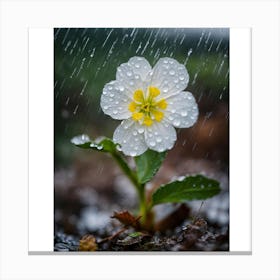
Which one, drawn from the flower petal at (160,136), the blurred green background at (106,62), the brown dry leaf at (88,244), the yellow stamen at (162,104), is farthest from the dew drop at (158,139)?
the brown dry leaf at (88,244)

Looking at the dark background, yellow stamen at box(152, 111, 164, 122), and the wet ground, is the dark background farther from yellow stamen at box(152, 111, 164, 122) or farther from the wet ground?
yellow stamen at box(152, 111, 164, 122)

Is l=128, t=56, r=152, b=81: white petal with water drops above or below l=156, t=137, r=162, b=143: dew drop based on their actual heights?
above

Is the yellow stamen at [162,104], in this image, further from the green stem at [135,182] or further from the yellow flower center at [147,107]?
the green stem at [135,182]

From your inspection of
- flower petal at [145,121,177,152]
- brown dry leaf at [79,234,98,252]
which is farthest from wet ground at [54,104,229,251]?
flower petal at [145,121,177,152]

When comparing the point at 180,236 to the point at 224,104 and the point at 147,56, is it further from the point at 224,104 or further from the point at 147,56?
the point at 147,56
